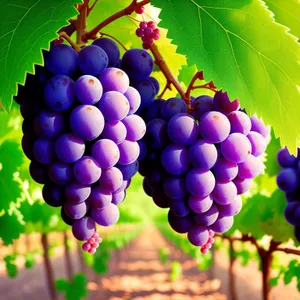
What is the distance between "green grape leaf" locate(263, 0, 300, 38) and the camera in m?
1.13

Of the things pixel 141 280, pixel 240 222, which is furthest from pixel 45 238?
pixel 141 280

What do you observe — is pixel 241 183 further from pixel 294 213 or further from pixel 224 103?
pixel 294 213

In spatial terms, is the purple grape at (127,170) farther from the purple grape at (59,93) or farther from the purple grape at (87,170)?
the purple grape at (59,93)

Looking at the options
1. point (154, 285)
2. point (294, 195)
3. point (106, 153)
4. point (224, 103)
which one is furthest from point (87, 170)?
point (154, 285)

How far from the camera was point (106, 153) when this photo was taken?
3.30 feet

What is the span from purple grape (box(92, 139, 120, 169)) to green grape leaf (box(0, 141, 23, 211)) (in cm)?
84

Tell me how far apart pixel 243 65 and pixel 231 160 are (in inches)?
9.1

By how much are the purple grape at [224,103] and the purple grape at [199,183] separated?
0.16 m

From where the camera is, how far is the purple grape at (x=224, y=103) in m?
1.11

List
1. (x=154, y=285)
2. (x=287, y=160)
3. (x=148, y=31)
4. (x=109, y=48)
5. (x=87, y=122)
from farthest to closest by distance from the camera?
(x=154, y=285) < (x=287, y=160) < (x=148, y=31) < (x=109, y=48) < (x=87, y=122)

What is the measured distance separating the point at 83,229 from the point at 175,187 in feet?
0.79

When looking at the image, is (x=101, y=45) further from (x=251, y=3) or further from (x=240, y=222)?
(x=240, y=222)

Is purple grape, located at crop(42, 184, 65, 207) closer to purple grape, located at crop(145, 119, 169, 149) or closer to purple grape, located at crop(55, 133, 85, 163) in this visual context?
purple grape, located at crop(55, 133, 85, 163)

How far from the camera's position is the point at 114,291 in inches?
476
